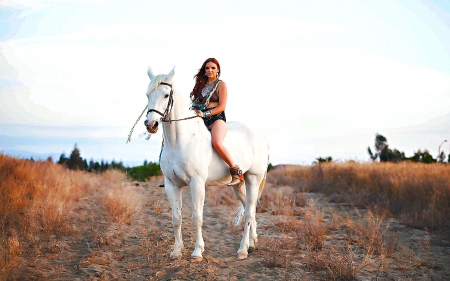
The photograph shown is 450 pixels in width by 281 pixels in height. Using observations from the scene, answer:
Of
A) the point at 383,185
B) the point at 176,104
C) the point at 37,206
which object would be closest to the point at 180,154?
the point at 176,104

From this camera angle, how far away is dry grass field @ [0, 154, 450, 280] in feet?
22.4

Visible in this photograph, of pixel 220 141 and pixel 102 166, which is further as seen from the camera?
pixel 102 166

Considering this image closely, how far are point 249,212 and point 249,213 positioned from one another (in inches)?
0.7

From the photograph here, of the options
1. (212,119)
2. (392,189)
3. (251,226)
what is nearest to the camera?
(212,119)

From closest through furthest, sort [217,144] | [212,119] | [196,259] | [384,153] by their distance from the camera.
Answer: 1. [196,259]
2. [217,144]
3. [212,119]
4. [384,153]

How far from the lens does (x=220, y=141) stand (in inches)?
289

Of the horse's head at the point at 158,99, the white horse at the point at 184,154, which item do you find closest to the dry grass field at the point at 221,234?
the white horse at the point at 184,154

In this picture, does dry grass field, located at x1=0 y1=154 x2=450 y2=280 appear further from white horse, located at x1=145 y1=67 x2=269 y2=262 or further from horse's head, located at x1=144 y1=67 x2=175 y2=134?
horse's head, located at x1=144 y1=67 x2=175 y2=134

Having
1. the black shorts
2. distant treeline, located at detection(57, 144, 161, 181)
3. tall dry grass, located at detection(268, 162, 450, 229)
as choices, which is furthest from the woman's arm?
distant treeline, located at detection(57, 144, 161, 181)

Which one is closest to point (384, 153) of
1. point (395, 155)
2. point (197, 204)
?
point (395, 155)

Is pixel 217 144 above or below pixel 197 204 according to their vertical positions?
above

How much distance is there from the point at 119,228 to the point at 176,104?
12.2ft

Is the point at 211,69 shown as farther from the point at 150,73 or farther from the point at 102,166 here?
the point at 102,166

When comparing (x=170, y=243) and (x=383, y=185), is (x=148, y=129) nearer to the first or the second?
(x=170, y=243)
